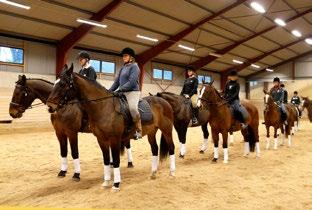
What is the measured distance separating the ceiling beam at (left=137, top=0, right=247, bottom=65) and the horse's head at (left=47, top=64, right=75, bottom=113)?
1517 centimetres

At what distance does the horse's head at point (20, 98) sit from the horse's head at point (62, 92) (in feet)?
3.69

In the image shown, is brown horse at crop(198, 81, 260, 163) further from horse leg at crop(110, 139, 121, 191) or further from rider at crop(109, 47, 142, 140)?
horse leg at crop(110, 139, 121, 191)

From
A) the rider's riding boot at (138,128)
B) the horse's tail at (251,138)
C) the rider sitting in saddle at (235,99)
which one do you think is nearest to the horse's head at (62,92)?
the rider's riding boot at (138,128)

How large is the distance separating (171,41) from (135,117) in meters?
15.0

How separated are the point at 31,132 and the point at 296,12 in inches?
703

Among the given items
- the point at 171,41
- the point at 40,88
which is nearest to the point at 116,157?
the point at 40,88

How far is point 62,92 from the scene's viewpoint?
191 inches

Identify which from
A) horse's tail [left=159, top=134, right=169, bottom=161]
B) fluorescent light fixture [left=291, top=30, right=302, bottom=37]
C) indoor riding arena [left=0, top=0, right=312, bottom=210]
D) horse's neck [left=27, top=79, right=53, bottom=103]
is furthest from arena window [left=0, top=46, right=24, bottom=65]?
fluorescent light fixture [left=291, top=30, right=302, bottom=37]

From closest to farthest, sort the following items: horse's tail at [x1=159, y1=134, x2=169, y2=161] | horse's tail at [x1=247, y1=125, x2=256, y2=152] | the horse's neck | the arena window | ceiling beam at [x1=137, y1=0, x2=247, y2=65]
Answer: the horse's neck → horse's tail at [x1=159, y1=134, x2=169, y2=161] → horse's tail at [x1=247, y1=125, x2=256, y2=152] → the arena window → ceiling beam at [x1=137, y1=0, x2=247, y2=65]

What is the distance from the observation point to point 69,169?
6789mm

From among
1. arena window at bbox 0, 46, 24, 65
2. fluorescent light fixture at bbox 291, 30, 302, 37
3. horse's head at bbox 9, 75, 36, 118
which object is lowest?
horse's head at bbox 9, 75, 36, 118

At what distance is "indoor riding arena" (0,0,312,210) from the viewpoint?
16.5 feet

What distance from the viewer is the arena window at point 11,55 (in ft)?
48.1

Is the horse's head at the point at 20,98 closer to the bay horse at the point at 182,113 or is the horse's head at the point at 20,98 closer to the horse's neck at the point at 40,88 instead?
the horse's neck at the point at 40,88
